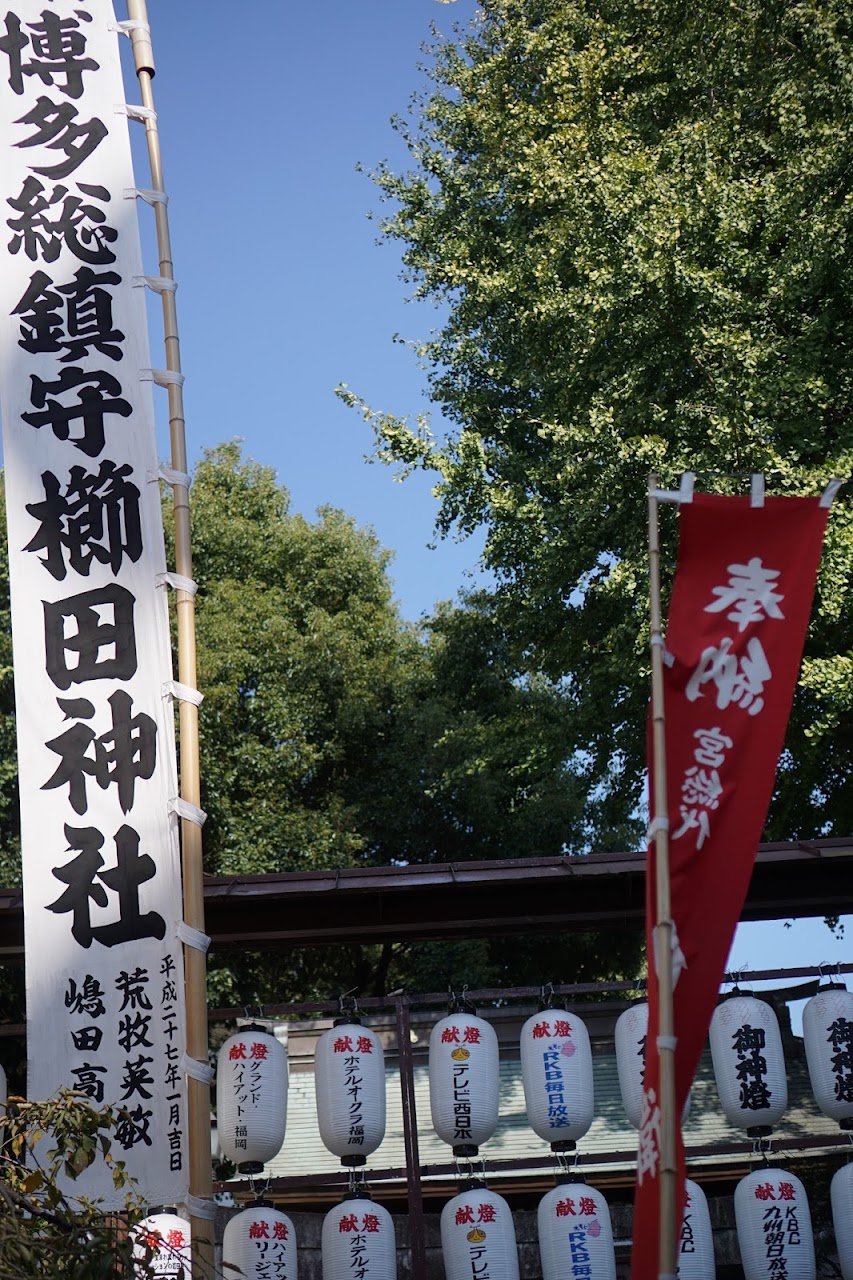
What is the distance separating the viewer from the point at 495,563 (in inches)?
631

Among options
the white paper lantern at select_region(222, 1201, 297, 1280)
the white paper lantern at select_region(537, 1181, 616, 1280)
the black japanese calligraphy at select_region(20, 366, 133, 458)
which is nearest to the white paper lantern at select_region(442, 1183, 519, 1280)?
the white paper lantern at select_region(537, 1181, 616, 1280)

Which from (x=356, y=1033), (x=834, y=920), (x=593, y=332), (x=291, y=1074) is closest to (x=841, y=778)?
(x=834, y=920)

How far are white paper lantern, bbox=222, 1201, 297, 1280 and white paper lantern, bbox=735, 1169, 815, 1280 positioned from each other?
8.19 feet

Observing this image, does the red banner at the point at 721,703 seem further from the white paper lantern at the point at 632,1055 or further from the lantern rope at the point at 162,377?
the white paper lantern at the point at 632,1055

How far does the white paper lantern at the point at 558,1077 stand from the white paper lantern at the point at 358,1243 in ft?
3.50

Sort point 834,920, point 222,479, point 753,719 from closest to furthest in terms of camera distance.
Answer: point 753,719, point 834,920, point 222,479

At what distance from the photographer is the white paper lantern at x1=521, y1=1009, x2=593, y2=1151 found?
7.64 metres

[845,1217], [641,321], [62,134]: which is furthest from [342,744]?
[62,134]

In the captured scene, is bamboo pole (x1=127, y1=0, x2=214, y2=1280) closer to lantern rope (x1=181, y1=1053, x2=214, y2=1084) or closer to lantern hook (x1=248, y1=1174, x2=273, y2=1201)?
lantern rope (x1=181, y1=1053, x2=214, y2=1084)

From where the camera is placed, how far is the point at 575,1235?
726 centimetres

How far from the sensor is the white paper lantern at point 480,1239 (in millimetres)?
7195

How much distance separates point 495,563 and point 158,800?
35.0ft

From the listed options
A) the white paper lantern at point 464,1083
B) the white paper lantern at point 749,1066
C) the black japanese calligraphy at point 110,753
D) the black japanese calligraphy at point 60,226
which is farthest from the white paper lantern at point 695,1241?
the black japanese calligraphy at point 60,226

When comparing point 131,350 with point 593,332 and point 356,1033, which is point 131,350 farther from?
point 593,332
